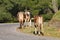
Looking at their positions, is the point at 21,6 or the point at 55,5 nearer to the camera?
the point at 21,6

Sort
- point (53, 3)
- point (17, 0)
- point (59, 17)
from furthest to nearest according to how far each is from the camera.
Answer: point (53, 3)
point (17, 0)
point (59, 17)

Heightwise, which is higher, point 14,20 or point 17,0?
point 17,0

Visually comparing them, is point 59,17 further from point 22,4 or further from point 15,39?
point 22,4

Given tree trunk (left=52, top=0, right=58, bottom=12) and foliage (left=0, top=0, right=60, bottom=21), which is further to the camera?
tree trunk (left=52, top=0, right=58, bottom=12)

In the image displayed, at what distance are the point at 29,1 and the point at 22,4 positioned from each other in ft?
5.87

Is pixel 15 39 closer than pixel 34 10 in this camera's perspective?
Yes

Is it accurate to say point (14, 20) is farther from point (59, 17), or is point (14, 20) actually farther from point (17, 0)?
point (59, 17)

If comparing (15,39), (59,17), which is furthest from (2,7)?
(15,39)

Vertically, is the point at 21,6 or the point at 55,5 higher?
the point at 21,6

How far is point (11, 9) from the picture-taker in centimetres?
4928

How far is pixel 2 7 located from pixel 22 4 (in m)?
3.62

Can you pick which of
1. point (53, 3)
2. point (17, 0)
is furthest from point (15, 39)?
point (53, 3)

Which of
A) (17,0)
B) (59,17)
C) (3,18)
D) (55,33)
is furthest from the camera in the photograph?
(17,0)

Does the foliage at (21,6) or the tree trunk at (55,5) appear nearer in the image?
the foliage at (21,6)
